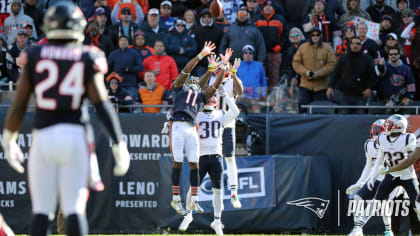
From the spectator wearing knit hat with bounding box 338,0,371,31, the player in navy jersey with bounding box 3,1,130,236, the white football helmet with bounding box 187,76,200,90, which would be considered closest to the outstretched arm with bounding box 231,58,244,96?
the white football helmet with bounding box 187,76,200,90

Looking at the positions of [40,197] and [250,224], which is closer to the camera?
[40,197]

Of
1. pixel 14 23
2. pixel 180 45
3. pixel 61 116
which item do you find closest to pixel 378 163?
pixel 180 45

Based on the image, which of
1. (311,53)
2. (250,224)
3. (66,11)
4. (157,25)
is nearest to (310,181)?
(250,224)

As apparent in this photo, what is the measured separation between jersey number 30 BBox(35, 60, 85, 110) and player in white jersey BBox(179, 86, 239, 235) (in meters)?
6.24

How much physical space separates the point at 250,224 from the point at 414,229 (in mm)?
2976

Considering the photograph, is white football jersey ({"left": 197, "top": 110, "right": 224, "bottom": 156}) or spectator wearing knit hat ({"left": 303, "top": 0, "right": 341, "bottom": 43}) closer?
white football jersey ({"left": 197, "top": 110, "right": 224, "bottom": 156})

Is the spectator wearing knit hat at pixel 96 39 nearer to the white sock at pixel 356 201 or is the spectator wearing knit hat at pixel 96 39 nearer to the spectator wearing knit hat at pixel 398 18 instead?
the white sock at pixel 356 201

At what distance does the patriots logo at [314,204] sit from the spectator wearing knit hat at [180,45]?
12.1 ft

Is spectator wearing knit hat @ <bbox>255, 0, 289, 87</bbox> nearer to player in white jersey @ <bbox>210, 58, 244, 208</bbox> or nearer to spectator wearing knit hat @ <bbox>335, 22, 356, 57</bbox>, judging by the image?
spectator wearing knit hat @ <bbox>335, 22, 356, 57</bbox>

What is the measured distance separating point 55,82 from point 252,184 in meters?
8.37

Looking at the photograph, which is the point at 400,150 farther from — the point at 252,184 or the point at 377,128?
the point at 252,184

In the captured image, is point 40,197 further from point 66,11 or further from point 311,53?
point 311,53

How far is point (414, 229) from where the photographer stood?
13406 mm

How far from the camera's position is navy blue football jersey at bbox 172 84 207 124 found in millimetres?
11086
